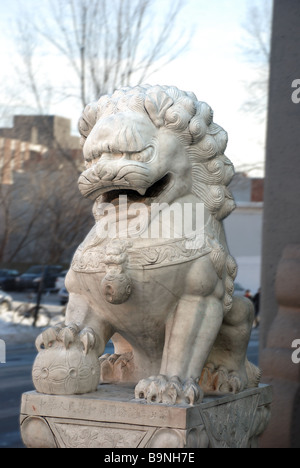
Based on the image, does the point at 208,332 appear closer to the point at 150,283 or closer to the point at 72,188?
the point at 150,283

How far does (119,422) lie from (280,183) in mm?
2723

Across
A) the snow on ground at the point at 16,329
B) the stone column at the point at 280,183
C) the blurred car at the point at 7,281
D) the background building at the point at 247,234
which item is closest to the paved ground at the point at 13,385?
the snow on ground at the point at 16,329

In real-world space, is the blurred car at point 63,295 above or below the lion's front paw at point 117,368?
below

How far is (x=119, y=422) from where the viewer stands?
105 inches

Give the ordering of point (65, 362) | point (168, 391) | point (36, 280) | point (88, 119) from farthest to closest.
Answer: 1. point (36, 280)
2. point (88, 119)
3. point (65, 362)
4. point (168, 391)

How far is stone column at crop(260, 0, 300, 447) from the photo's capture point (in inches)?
191

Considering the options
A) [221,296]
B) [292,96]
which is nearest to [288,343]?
[292,96]

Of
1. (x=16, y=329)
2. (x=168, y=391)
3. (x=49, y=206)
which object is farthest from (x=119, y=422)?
(x=49, y=206)

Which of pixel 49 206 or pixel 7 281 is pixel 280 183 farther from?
pixel 7 281

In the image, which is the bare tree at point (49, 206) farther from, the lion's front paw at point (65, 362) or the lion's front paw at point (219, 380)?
the lion's front paw at point (65, 362)

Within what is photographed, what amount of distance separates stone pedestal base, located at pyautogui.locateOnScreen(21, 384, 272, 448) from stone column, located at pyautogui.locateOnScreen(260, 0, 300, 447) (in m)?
1.95

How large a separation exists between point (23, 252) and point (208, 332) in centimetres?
1643

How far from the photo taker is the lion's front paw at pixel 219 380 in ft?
10.1
